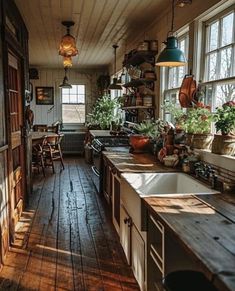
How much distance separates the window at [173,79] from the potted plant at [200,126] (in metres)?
0.91

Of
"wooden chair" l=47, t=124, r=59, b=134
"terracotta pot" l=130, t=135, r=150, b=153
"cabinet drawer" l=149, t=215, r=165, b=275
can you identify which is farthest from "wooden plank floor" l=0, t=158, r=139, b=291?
"wooden chair" l=47, t=124, r=59, b=134

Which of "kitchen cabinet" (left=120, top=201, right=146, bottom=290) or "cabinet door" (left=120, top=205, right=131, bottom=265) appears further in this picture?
"cabinet door" (left=120, top=205, right=131, bottom=265)

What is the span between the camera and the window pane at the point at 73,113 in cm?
985

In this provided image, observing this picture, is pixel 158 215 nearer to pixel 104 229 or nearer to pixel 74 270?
pixel 74 270

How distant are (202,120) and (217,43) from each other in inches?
26.9

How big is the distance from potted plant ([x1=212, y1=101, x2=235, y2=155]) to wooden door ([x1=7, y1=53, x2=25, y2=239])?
7.30ft

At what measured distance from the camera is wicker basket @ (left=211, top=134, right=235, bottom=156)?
2.39 metres

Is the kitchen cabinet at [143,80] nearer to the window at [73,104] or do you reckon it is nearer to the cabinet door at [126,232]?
the cabinet door at [126,232]

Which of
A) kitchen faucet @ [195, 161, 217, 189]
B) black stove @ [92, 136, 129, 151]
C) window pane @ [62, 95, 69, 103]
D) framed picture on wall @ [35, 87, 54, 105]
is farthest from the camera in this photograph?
window pane @ [62, 95, 69, 103]

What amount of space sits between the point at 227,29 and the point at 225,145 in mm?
997

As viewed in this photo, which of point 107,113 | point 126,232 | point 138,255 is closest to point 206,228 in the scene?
point 138,255

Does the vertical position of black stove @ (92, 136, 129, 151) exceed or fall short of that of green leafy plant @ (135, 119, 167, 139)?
it falls short

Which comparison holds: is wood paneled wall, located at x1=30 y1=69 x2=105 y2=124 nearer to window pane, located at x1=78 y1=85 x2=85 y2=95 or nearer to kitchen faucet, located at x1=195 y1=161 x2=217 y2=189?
window pane, located at x1=78 y1=85 x2=85 y2=95

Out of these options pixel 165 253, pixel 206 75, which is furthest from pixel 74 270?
pixel 206 75
